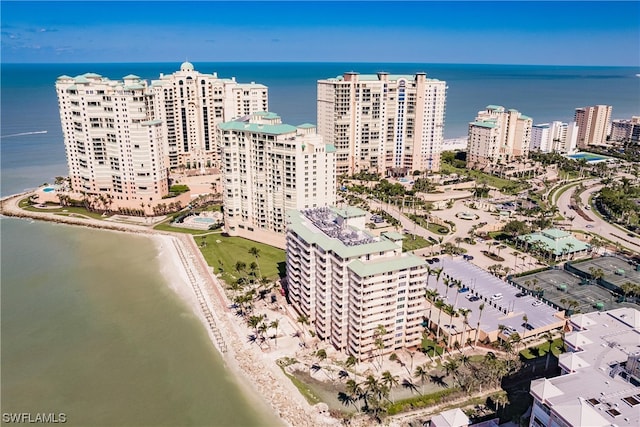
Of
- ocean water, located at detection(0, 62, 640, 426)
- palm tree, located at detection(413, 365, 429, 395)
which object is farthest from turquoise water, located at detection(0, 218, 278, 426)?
palm tree, located at detection(413, 365, 429, 395)

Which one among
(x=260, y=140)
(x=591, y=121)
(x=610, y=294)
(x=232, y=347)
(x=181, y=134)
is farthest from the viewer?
(x=591, y=121)

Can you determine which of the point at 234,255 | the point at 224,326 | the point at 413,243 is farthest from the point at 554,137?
the point at 224,326

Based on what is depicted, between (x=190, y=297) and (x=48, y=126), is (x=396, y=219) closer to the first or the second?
(x=190, y=297)

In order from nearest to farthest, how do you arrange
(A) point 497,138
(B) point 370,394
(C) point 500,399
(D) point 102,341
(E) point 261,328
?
(C) point 500,399 → (B) point 370,394 → (E) point 261,328 → (D) point 102,341 → (A) point 497,138

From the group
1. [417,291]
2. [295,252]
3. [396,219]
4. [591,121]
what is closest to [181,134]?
[396,219]

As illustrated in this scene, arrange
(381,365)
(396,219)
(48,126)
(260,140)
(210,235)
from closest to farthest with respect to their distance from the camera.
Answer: (381,365)
(260,140)
(210,235)
(396,219)
(48,126)

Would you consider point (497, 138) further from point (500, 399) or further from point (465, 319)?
point (500, 399)
